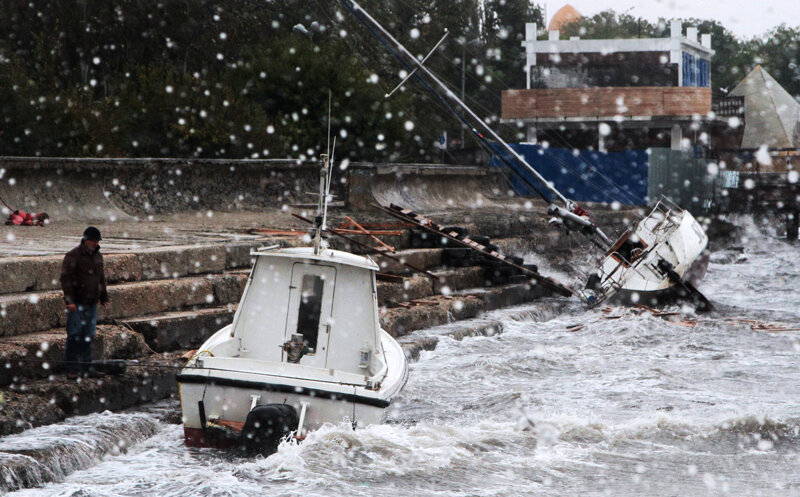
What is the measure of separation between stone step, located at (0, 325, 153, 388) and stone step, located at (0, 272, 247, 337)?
18 cm

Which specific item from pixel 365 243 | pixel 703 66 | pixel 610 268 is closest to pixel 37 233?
pixel 365 243

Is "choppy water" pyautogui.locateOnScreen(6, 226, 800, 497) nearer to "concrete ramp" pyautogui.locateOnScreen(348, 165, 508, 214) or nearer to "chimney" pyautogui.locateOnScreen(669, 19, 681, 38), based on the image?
"concrete ramp" pyautogui.locateOnScreen(348, 165, 508, 214)

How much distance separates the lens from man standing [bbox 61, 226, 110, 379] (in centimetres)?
1093

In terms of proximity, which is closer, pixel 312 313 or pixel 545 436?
pixel 312 313

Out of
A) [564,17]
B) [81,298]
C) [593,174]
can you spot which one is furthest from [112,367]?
[564,17]

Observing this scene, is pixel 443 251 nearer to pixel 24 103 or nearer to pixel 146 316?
pixel 146 316

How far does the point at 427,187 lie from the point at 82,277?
20946 millimetres

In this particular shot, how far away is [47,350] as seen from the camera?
10914mm

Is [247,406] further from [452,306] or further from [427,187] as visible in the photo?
[427,187]

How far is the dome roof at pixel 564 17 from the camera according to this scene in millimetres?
106312

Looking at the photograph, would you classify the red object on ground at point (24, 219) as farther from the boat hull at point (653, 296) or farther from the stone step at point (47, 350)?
the boat hull at point (653, 296)

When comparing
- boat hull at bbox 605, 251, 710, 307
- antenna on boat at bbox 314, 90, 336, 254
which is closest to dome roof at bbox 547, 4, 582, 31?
boat hull at bbox 605, 251, 710, 307

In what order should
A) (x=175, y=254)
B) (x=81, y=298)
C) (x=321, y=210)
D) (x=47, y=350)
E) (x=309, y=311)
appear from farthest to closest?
(x=175, y=254)
(x=321, y=210)
(x=309, y=311)
(x=81, y=298)
(x=47, y=350)

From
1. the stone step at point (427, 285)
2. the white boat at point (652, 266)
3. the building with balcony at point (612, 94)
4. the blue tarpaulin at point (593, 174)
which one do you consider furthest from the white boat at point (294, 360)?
the building with balcony at point (612, 94)
